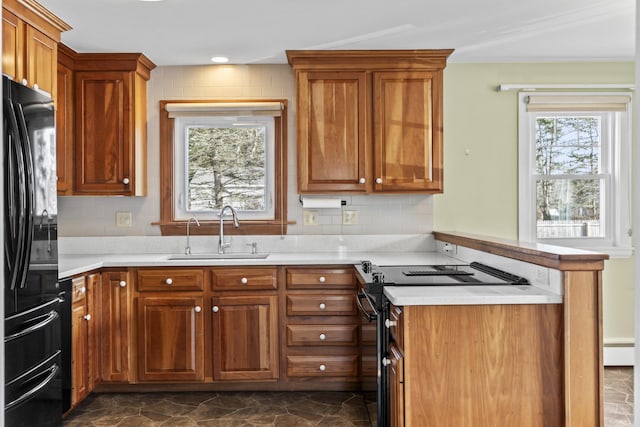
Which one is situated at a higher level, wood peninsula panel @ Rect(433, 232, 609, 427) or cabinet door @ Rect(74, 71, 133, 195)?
cabinet door @ Rect(74, 71, 133, 195)

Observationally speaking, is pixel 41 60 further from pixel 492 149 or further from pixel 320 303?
pixel 492 149

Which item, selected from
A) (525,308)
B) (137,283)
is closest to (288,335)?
(137,283)

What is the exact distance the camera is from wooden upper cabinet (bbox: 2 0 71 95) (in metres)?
2.50

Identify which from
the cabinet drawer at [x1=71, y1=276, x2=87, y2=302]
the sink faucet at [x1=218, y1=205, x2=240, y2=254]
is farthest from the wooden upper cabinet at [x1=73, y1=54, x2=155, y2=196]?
the cabinet drawer at [x1=71, y1=276, x2=87, y2=302]

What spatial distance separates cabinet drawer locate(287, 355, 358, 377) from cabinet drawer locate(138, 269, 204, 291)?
0.78 metres

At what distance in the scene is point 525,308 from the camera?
2.01 meters

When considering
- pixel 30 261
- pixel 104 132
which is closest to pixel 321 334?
pixel 30 261

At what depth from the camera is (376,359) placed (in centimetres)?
251

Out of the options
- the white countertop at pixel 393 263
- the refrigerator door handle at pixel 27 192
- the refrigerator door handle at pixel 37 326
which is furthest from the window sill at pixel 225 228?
the refrigerator door handle at pixel 27 192

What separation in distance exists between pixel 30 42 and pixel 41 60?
138 millimetres

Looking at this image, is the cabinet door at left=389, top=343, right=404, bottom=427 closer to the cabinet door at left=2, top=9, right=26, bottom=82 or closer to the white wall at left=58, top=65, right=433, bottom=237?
the white wall at left=58, top=65, right=433, bottom=237

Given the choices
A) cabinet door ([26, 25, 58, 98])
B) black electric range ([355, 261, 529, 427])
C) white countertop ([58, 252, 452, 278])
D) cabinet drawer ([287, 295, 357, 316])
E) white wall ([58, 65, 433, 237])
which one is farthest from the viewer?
white wall ([58, 65, 433, 237])

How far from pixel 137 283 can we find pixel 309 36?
189cm

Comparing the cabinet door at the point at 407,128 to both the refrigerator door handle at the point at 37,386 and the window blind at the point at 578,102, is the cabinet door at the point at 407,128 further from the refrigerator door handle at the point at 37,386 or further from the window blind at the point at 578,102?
the refrigerator door handle at the point at 37,386
